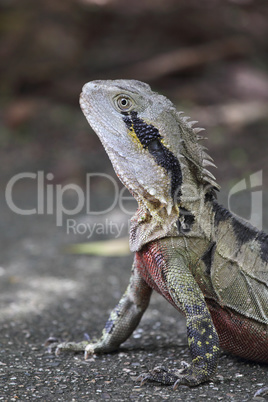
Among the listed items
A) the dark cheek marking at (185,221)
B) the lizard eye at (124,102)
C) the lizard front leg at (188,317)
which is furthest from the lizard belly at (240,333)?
the lizard eye at (124,102)

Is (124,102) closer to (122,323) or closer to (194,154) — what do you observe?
(194,154)

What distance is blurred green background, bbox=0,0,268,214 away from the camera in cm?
1394

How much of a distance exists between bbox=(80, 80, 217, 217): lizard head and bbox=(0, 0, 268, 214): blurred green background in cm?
909

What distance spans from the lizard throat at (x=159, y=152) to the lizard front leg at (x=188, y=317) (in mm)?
446

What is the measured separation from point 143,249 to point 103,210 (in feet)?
20.2

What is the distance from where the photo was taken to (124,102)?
4.32 metres

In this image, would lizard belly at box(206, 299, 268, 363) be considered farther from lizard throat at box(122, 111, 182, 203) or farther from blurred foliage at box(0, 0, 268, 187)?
blurred foliage at box(0, 0, 268, 187)

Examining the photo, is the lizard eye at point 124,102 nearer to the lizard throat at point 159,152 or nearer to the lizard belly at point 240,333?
the lizard throat at point 159,152

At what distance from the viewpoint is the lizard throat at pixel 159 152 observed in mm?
4188

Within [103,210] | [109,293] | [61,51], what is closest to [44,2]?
[61,51]

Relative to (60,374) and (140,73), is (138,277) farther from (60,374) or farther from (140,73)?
(140,73)

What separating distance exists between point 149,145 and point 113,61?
11.8 m

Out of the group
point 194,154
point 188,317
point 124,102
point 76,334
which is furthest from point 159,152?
point 76,334

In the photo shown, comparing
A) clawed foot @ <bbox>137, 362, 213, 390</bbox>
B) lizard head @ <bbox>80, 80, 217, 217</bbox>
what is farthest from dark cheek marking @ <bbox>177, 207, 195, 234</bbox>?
clawed foot @ <bbox>137, 362, 213, 390</bbox>
